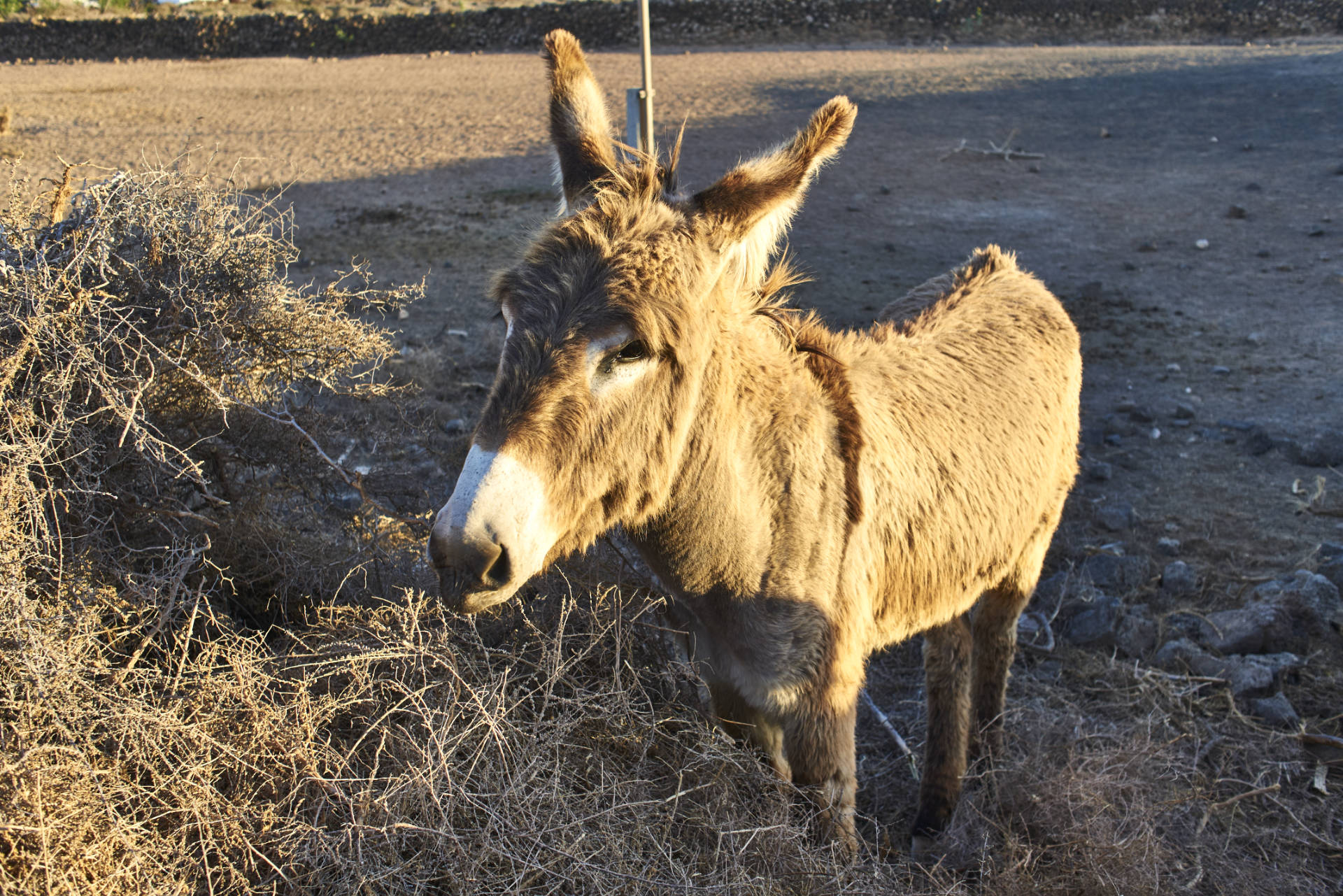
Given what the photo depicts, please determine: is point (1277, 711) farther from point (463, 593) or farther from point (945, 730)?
point (463, 593)

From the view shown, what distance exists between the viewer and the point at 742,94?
1578cm

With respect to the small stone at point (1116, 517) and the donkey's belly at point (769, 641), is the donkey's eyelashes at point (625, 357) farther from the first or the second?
the small stone at point (1116, 517)

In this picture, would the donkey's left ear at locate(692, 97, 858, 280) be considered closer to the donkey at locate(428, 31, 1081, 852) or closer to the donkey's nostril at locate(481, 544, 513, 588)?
the donkey at locate(428, 31, 1081, 852)

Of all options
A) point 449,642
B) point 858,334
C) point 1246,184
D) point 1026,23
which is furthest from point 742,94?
point 449,642

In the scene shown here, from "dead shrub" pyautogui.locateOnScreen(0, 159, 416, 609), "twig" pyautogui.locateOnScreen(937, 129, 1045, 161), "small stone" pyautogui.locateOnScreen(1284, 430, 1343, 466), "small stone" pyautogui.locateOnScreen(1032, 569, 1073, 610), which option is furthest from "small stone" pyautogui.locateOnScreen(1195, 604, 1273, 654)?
"twig" pyautogui.locateOnScreen(937, 129, 1045, 161)

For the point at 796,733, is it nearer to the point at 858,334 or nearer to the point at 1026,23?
the point at 858,334

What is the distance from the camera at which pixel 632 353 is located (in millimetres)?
1986

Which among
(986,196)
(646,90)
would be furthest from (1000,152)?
(646,90)

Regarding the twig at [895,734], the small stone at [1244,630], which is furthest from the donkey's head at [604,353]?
the small stone at [1244,630]

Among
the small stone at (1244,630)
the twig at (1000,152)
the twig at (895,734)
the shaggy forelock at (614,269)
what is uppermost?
the twig at (1000,152)

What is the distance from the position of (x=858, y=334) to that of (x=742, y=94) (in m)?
14.2

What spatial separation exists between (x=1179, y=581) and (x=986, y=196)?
8.15 meters

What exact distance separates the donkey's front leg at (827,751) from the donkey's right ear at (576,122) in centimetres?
163

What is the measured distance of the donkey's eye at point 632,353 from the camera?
1964 mm
